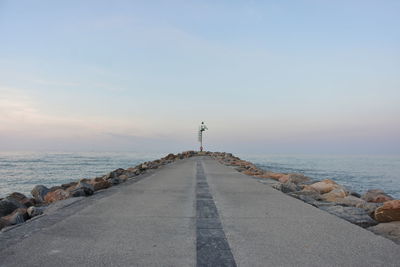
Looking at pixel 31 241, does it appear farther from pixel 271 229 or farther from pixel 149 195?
pixel 149 195

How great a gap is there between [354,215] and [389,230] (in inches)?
32.8

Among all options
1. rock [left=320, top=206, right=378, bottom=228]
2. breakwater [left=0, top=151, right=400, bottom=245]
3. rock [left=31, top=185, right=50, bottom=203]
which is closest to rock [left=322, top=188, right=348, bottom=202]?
→ breakwater [left=0, top=151, right=400, bottom=245]

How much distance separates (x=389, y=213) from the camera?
15.1ft

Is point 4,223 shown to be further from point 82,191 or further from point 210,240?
point 210,240

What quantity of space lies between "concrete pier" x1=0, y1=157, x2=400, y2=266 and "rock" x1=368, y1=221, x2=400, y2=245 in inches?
14.5

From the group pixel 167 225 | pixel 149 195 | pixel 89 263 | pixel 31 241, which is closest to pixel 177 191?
pixel 149 195

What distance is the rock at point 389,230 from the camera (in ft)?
12.8

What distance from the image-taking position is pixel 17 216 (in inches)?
208

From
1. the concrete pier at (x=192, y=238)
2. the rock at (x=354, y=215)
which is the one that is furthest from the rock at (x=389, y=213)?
the concrete pier at (x=192, y=238)

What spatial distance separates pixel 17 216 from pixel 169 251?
356 centimetres

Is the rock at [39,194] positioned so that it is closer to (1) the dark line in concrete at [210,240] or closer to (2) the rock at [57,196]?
(2) the rock at [57,196]

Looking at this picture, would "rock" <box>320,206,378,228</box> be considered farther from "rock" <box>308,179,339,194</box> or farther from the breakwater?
"rock" <box>308,179,339,194</box>

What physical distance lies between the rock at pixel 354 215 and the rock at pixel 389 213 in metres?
0.11

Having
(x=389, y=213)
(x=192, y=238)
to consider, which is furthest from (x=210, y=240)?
(x=389, y=213)
